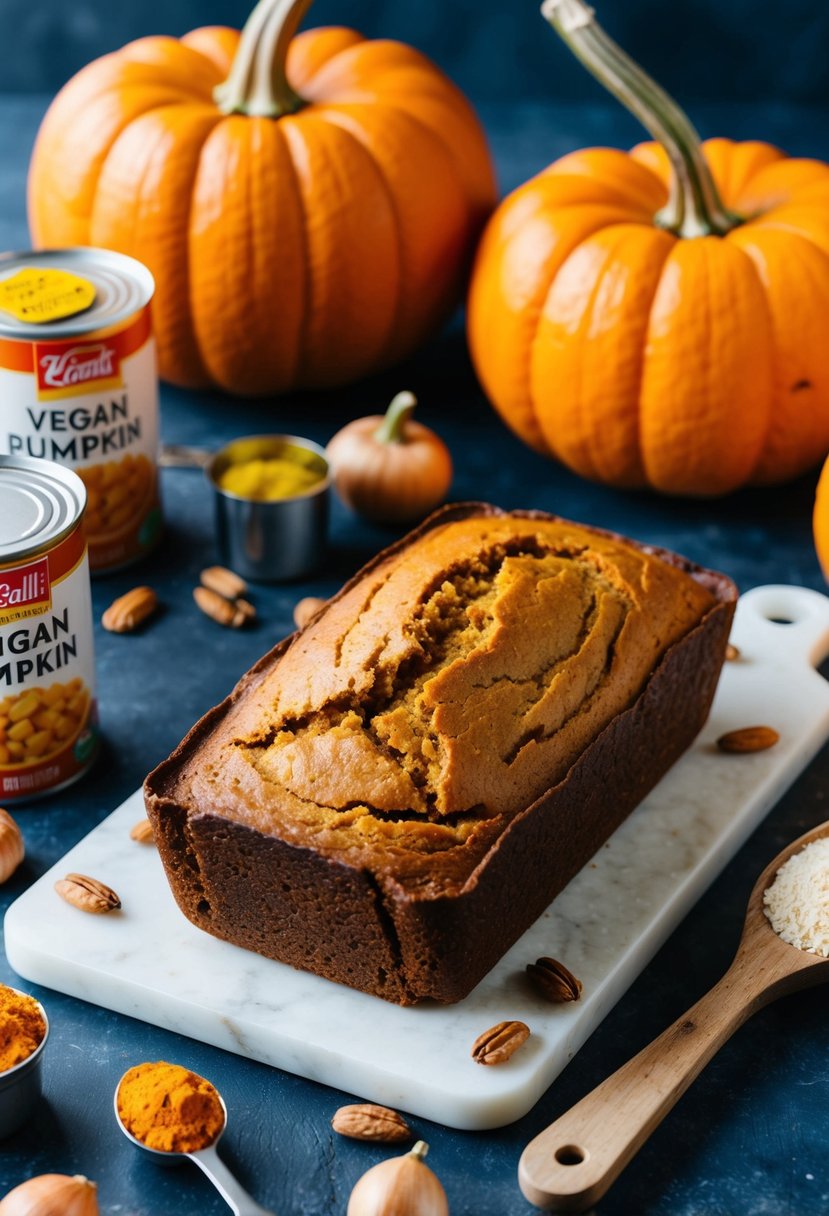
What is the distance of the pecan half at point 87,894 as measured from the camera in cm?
190

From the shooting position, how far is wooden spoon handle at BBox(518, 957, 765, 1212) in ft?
5.12

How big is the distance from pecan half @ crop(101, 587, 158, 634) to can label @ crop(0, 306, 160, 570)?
109 mm

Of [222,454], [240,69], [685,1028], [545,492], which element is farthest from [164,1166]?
[240,69]

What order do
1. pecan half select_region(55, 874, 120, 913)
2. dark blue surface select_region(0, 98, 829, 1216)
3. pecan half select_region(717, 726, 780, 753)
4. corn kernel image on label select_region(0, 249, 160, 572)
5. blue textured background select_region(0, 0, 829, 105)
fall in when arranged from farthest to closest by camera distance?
blue textured background select_region(0, 0, 829, 105) → corn kernel image on label select_region(0, 249, 160, 572) → pecan half select_region(717, 726, 780, 753) → pecan half select_region(55, 874, 120, 913) → dark blue surface select_region(0, 98, 829, 1216)

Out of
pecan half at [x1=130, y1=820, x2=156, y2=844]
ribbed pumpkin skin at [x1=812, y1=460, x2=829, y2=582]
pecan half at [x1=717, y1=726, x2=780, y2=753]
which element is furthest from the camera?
ribbed pumpkin skin at [x1=812, y1=460, x2=829, y2=582]

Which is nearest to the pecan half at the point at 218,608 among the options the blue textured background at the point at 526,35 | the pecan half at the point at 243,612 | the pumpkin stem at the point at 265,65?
the pecan half at the point at 243,612

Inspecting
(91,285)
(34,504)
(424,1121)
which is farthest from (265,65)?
(424,1121)

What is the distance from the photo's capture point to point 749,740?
86.0 inches

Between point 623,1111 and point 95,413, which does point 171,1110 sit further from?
point 95,413

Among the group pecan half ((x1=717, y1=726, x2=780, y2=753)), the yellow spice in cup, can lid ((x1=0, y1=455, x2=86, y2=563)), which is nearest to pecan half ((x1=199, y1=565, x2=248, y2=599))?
the yellow spice in cup

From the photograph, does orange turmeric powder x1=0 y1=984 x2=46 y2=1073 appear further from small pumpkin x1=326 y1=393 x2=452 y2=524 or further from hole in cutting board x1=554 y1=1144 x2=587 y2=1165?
small pumpkin x1=326 y1=393 x2=452 y2=524

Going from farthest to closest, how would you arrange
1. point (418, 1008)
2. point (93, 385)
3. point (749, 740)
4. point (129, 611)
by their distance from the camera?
point (129, 611) < point (93, 385) < point (749, 740) < point (418, 1008)

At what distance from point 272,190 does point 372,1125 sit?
5.52ft

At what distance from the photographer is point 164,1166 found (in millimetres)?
1627
